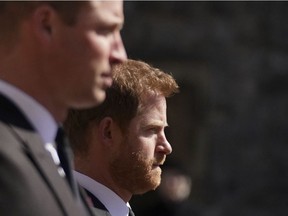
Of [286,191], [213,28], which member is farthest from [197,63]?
[286,191]

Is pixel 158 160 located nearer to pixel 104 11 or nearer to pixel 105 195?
pixel 105 195

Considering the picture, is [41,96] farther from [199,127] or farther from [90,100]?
[199,127]

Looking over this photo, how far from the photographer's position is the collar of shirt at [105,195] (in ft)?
12.2

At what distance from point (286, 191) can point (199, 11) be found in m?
1.63

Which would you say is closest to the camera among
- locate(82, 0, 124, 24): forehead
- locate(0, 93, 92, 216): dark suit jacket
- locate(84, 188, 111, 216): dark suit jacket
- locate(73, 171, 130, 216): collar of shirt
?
locate(0, 93, 92, 216): dark suit jacket

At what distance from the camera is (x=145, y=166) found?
3.75m

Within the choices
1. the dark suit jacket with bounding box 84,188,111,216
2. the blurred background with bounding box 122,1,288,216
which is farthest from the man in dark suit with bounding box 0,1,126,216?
the blurred background with bounding box 122,1,288,216

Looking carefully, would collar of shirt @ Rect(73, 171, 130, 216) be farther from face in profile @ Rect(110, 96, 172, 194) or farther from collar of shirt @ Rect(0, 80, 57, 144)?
collar of shirt @ Rect(0, 80, 57, 144)

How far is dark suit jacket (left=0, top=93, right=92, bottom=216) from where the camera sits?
7.98ft

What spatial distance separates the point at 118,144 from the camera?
148 inches

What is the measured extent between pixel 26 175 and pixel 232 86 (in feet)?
26.3

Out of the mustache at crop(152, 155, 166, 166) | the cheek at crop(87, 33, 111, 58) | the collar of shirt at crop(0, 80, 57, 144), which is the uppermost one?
the cheek at crop(87, 33, 111, 58)

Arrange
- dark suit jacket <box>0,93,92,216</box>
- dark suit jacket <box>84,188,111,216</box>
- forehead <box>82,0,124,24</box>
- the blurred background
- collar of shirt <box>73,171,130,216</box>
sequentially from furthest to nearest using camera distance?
the blurred background → collar of shirt <box>73,171,130,216</box> → dark suit jacket <box>84,188,111,216</box> → forehead <box>82,0,124,24</box> → dark suit jacket <box>0,93,92,216</box>

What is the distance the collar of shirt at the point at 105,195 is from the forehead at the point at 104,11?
118 cm
